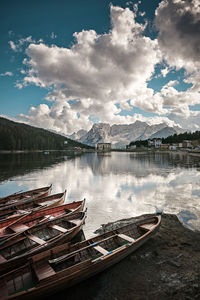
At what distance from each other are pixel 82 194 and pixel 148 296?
21.9m

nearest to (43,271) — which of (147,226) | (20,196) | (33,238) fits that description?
(33,238)

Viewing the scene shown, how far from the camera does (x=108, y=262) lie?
1038 cm

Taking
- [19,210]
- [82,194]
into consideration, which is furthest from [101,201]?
[19,210]

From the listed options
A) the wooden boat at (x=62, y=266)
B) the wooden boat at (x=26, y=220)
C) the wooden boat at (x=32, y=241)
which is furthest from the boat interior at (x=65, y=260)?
the wooden boat at (x=26, y=220)

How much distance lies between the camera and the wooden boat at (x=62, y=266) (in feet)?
26.9

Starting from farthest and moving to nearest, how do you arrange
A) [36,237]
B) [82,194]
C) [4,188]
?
[4,188], [82,194], [36,237]

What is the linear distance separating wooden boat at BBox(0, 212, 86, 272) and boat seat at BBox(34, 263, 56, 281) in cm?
126

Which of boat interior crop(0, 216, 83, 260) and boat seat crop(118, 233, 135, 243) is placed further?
boat seat crop(118, 233, 135, 243)

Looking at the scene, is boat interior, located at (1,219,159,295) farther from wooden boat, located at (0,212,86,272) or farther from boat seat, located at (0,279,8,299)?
wooden boat, located at (0,212,86,272)

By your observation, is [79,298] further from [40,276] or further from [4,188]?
[4,188]

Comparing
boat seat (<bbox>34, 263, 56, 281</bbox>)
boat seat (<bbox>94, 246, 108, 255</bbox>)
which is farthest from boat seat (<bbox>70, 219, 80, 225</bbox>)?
boat seat (<bbox>34, 263, 56, 281</bbox>)

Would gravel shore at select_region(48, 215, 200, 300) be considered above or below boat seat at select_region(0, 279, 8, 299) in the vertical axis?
below

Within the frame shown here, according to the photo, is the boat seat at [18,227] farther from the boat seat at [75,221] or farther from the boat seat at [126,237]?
the boat seat at [126,237]

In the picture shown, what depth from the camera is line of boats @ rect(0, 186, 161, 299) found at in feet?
27.7
